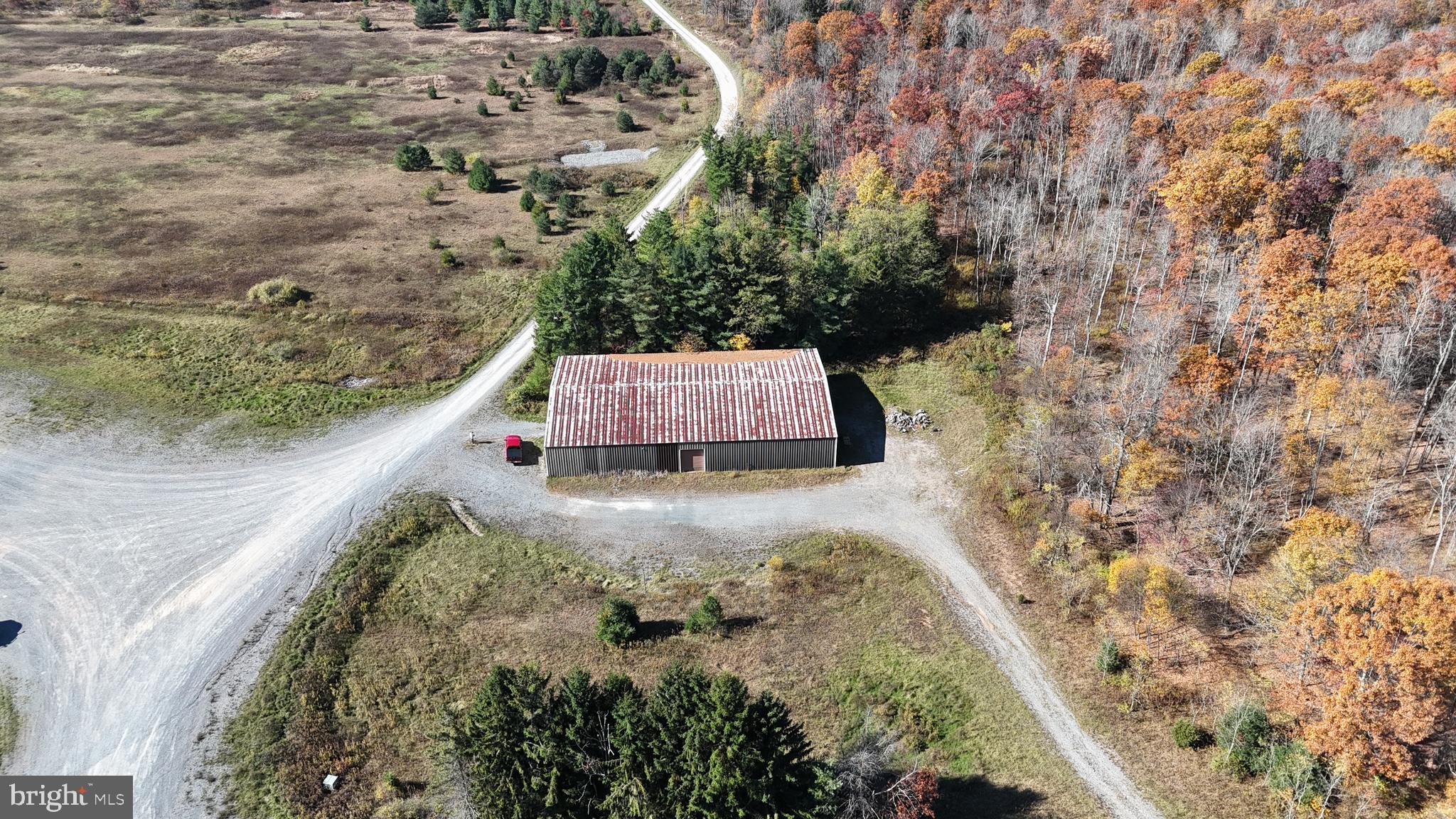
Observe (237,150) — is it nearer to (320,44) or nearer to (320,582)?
(320,44)

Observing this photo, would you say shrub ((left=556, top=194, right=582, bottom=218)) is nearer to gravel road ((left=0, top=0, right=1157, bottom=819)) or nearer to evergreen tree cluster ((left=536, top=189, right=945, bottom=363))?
evergreen tree cluster ((left=536, top=189, right=945, bottom=363))

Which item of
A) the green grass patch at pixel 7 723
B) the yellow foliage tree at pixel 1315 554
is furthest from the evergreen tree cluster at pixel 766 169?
the green grass patch at pixel 7 723

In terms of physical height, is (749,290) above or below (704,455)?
above

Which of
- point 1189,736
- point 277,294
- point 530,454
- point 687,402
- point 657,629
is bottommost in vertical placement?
point 657,629

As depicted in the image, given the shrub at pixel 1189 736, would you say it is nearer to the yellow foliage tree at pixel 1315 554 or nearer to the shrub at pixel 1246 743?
the shrub at pixel 1246 743

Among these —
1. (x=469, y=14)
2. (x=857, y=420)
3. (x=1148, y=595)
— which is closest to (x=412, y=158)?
(x=857, y=420)

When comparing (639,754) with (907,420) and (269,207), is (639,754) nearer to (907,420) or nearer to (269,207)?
(907,420)

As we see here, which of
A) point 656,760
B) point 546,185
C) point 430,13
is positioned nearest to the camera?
point 656,760
